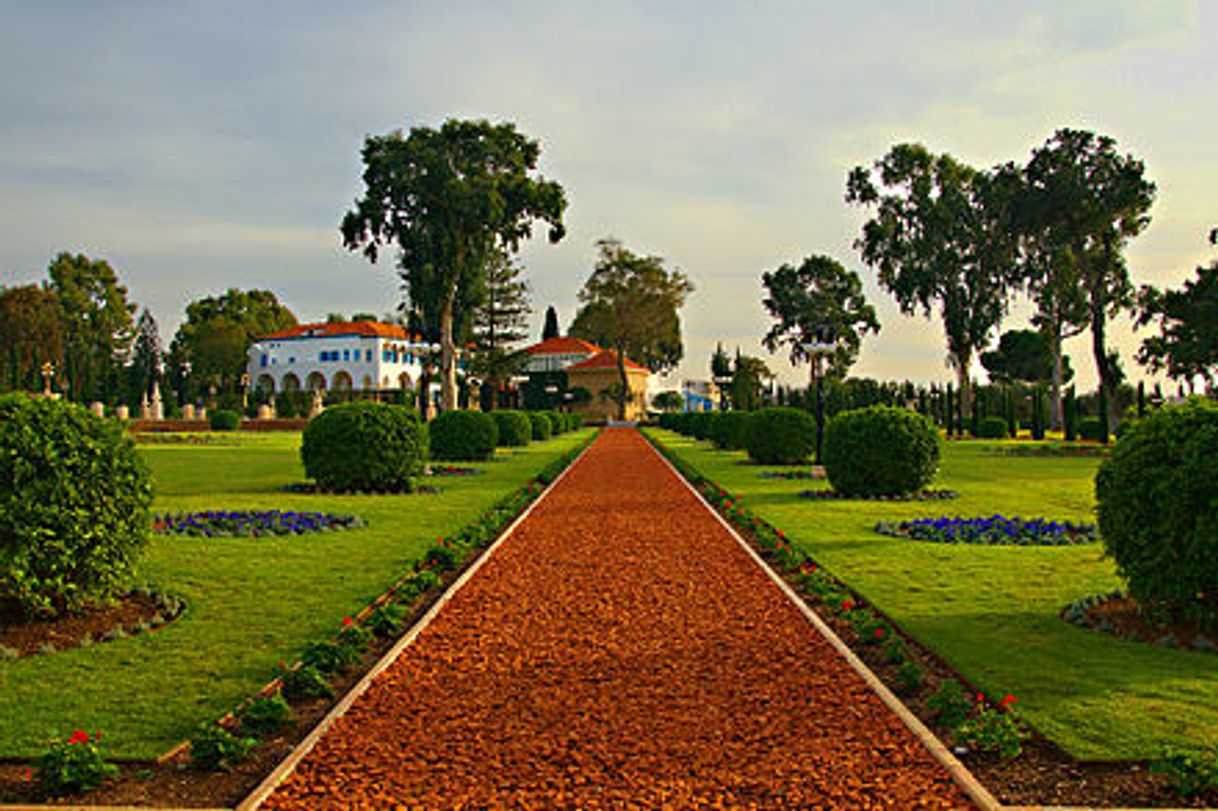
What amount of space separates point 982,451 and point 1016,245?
18691 mm

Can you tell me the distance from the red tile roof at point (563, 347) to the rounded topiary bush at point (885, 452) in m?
73.9

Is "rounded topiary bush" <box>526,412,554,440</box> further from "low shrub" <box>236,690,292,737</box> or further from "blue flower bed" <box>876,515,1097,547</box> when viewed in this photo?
"low shrub" <box>236,690,292,737</box>

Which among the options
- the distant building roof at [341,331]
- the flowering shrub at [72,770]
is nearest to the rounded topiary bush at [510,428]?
the flowering shrub at [72,770]

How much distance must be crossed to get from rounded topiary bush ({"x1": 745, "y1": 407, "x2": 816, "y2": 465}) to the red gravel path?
14656 mm

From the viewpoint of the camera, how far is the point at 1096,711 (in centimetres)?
439

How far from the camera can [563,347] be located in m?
90.0

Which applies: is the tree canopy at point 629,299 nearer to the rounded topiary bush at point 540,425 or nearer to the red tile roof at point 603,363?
the red tile roof at point 603,363

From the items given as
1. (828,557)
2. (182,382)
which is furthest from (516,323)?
(828,557)

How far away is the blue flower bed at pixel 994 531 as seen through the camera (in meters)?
10.1

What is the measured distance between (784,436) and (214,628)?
1727cm

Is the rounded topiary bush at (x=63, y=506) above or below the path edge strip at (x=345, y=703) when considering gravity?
above

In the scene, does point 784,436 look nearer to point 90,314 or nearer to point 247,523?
point 247,523

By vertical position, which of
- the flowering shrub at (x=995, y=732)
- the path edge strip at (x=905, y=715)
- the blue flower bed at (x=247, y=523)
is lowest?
the path edge strip at (x=905, y=715)

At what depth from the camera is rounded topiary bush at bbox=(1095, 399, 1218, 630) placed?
5434mm
